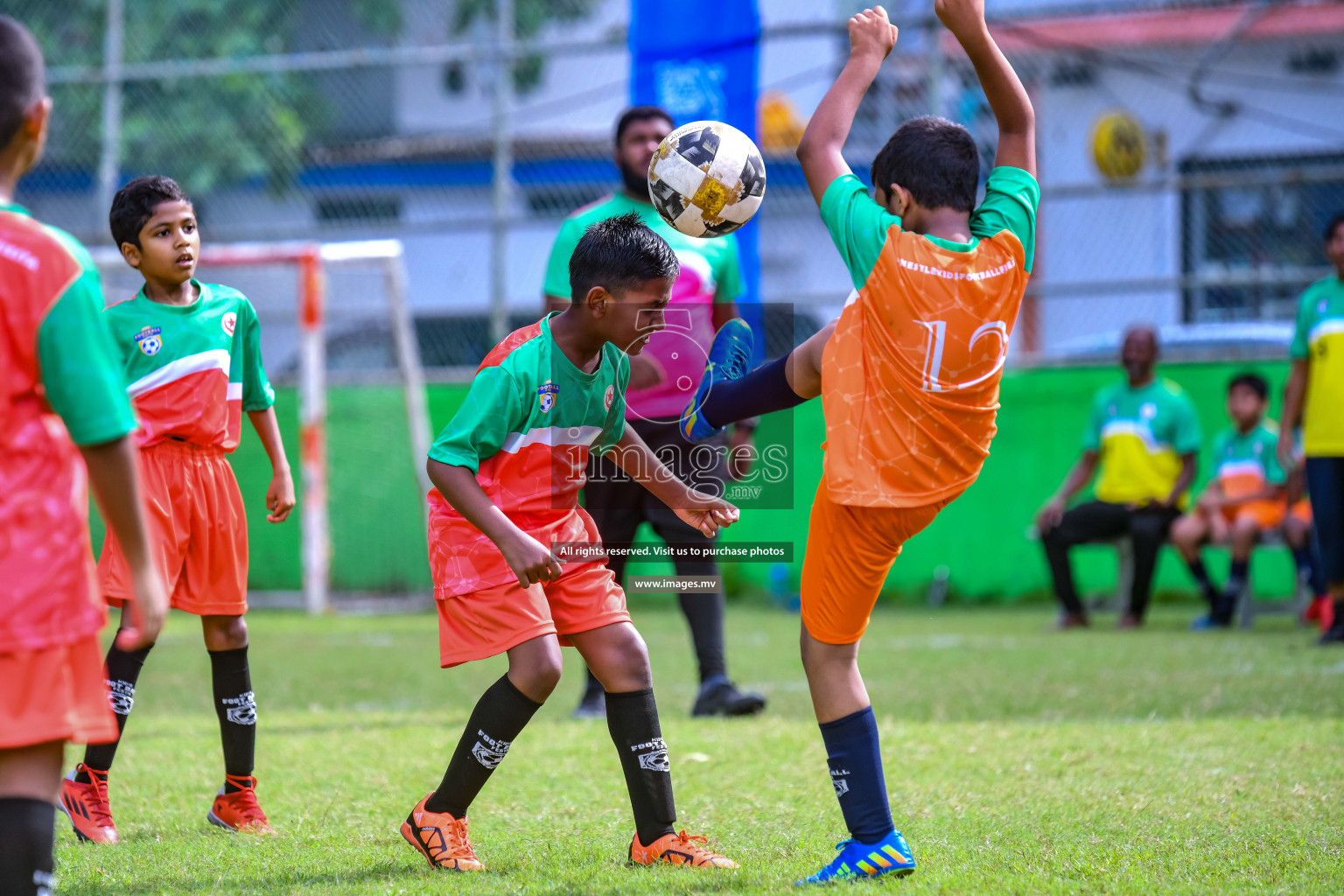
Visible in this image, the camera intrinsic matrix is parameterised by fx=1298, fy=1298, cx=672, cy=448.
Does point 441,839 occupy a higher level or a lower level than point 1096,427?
lower

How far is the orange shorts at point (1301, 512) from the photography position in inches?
339

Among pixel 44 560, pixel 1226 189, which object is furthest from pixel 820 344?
pixel 1226 189

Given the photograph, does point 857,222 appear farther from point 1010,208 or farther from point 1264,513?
point 1264,513

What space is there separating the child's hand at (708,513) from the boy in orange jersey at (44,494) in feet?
4.62

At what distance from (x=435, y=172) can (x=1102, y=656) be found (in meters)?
9.04

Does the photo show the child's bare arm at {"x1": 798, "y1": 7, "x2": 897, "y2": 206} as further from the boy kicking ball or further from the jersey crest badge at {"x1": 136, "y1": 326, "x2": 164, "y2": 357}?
the jersey crest badge at {"x1": 136, "y1": 326, "x2": 164, "y2": 357}

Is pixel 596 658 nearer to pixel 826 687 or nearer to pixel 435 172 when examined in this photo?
pixel 826 687

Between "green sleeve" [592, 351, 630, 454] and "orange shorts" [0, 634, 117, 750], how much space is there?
4.69 ft

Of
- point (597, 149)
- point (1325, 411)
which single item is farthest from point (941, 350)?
point (597, 149)

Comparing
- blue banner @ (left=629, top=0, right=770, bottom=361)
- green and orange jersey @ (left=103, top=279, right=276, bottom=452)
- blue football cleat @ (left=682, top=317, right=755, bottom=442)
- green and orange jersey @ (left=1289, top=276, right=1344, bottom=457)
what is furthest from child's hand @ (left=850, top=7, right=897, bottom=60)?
green and orange jersey @ (left=1289, top=276, right=1344, bottom=457)

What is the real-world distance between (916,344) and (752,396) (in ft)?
1.70

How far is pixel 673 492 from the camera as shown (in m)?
3.34

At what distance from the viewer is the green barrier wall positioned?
10.0m

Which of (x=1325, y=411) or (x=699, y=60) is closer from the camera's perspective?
(x=1325, y=411)
